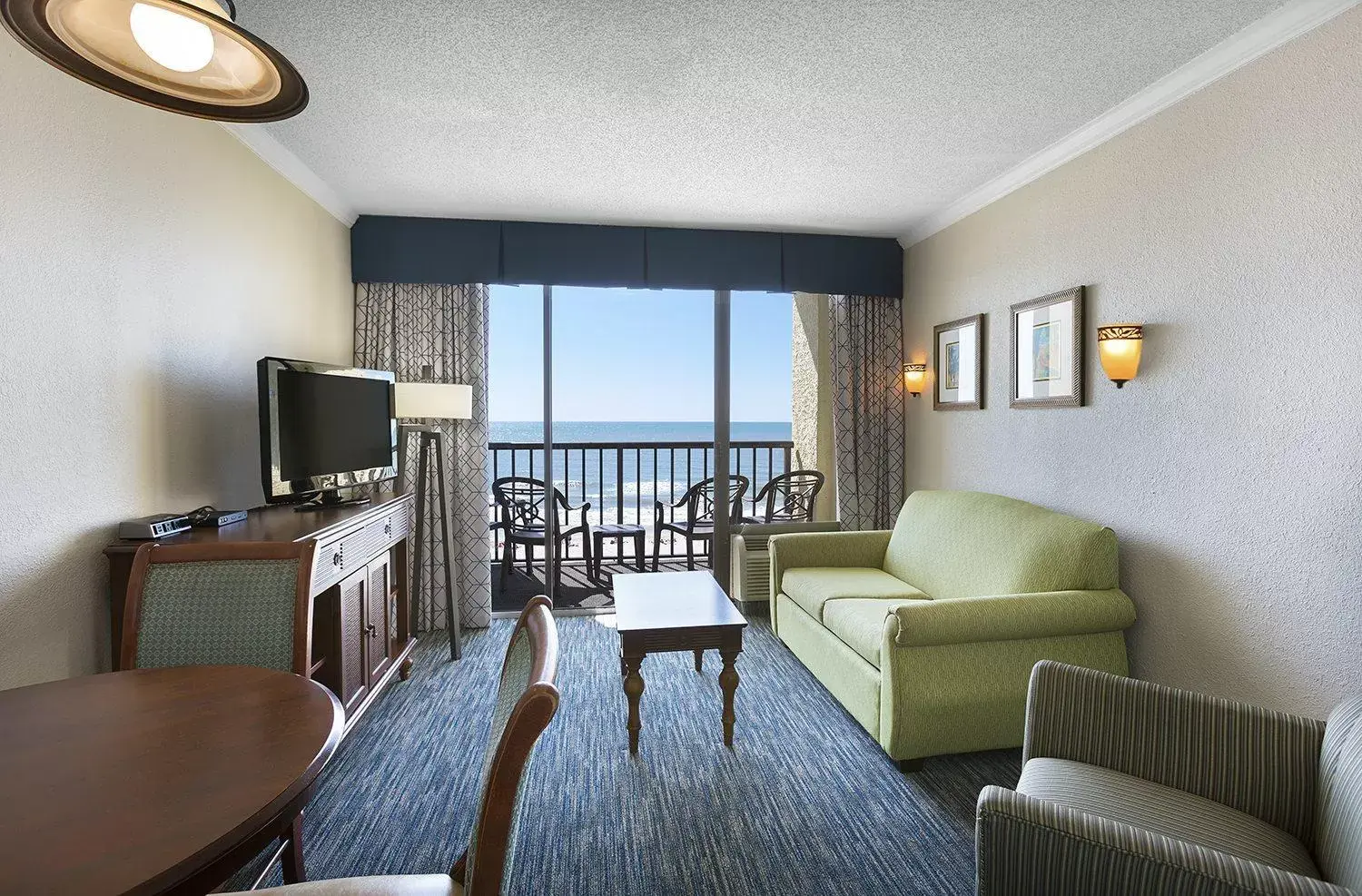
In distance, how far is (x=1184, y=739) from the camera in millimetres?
1696

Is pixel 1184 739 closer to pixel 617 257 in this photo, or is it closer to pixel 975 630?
pixel 975 630

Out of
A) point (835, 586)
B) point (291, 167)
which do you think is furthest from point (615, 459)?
point (291, 167)

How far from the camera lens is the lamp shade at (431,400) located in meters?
3.76

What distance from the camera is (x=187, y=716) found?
1.25 metres

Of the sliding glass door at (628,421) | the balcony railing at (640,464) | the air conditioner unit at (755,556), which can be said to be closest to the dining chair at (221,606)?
Result: the sliding glass door at (628,421)

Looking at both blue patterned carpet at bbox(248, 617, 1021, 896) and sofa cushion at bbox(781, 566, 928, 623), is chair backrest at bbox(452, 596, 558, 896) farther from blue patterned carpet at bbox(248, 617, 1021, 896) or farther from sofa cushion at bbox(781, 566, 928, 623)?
sofa cushion at bbox(781, 566, 928, 623)

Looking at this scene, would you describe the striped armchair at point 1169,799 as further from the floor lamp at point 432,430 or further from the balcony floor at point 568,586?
the balcony floor at point 568,586

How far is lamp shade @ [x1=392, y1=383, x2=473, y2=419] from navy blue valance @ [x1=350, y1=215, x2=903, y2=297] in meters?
0.89

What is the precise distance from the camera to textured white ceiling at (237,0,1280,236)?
2137 millimetres

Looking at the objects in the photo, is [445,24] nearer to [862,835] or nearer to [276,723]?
[276,723]

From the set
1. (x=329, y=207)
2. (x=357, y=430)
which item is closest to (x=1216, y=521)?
(x=357, y=430)

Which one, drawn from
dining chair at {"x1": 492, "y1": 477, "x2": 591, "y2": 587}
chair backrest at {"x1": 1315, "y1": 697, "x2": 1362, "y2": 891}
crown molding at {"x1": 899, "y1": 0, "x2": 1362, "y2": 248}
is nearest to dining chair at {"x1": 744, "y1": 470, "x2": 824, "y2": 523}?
dining chair at {"x1": 492, "y1": 477, "x2": 591, "y2": 587}

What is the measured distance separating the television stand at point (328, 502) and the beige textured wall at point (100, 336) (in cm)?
27

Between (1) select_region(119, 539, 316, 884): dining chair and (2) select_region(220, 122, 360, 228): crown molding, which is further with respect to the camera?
(2) select_region(220, 122, 360, 228): crown molding
